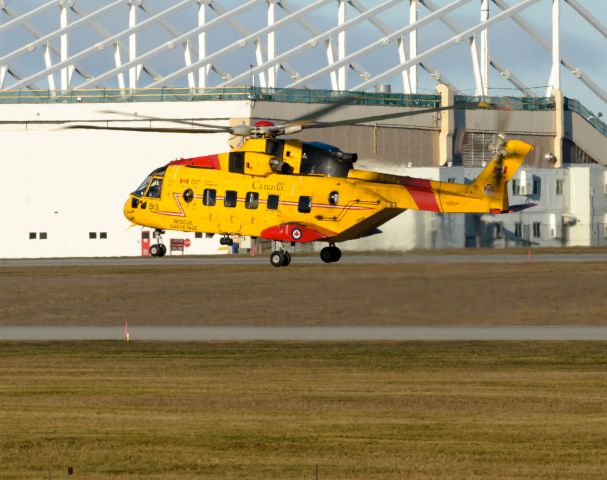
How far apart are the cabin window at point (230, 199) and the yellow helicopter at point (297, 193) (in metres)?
0.02

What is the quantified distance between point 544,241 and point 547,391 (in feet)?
206

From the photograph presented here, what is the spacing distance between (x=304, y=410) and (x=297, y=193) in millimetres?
20017

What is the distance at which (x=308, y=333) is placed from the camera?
58125mm

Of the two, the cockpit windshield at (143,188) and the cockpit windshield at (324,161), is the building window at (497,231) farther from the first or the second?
the cockpit windshield at (324,161)

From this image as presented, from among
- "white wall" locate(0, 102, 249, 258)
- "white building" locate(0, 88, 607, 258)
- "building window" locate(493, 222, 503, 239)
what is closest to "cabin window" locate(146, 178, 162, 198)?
"white building" locate(0, 88, 607, 258)

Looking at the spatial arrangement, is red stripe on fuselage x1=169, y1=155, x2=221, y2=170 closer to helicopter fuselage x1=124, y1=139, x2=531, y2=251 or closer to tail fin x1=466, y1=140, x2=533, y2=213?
helicopter fuselage x1=124, y1=139, x2=531, y2=251

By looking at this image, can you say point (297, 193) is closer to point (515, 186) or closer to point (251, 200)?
point (251, 200)

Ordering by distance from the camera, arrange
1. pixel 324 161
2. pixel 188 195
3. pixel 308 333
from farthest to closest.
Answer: pixel 308 333 → pixel 188 195 → pixel 324 161

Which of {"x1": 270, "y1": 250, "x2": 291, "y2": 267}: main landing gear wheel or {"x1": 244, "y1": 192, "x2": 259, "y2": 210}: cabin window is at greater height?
{"x1": 244, "y1": 192, "x2": 259, "y2": 210}: cabin window

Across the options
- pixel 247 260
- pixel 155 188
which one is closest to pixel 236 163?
pixel 155 188

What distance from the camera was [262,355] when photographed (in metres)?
50.4

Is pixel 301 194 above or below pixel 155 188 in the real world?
below

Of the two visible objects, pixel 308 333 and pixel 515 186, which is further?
pixel 515 186

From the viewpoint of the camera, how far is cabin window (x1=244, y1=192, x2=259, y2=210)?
5647cm
